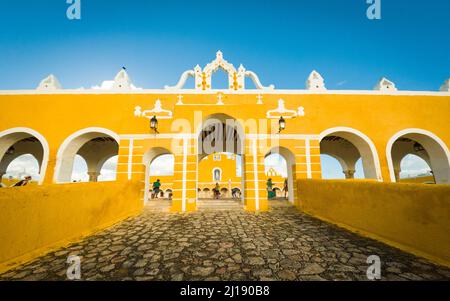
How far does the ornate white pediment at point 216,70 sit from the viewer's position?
9.76m

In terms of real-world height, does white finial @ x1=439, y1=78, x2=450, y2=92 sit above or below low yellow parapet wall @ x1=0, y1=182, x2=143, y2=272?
above

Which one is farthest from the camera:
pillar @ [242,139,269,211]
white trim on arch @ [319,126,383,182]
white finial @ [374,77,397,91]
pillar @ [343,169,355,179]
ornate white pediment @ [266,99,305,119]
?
pillar @ [343,169,355,179]

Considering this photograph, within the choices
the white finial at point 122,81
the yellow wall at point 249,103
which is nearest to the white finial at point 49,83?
the yellow wall at point 249,103

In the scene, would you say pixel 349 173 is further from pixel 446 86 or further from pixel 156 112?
pixel 156 112

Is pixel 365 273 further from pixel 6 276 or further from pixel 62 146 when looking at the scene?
pixel 62 146

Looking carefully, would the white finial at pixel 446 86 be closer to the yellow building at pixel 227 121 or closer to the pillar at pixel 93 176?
the yellow building at pixel 227 121

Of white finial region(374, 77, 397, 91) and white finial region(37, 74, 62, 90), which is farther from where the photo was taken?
white finial region(374, 77, 397, 91)

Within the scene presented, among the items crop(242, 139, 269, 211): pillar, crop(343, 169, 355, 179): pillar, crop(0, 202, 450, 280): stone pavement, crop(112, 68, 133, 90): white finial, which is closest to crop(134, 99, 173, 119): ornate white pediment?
crop(112, 68, 133, 90): white finial

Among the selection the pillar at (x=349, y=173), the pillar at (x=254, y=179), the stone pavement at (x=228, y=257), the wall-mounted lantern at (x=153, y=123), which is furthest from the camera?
the pillar at (x=349, y=173)

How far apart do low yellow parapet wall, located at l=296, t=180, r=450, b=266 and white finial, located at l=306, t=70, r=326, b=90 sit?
675cm

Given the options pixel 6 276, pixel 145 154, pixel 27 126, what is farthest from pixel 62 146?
pixel 6 276

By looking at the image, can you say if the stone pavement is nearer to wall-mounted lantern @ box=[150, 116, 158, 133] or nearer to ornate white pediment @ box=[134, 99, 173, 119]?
wall-mounted lantern @ box=[150, 116, 158, 133]

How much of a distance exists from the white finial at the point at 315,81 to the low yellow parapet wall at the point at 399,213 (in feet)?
22.1

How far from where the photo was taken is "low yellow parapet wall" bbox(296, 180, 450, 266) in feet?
9.21
